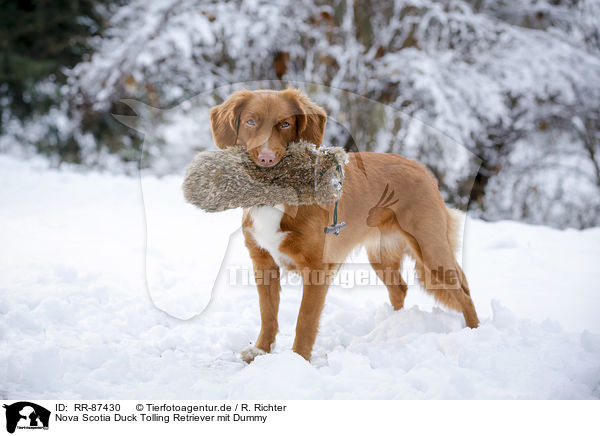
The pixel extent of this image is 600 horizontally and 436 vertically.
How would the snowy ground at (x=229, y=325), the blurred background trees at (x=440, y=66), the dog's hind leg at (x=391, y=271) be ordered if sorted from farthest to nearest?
the blurred background trees at (x=440, y=66)
the dog's hind leg at (x=391, y=271)
the snowy ground at (x=229, y=325)

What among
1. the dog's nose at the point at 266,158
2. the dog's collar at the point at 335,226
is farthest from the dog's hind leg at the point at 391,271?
the dog's nose at the point at 266,158

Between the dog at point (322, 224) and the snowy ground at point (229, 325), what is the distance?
0.52 ft

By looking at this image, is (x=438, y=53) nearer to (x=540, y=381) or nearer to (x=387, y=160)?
(x=387, y=160)

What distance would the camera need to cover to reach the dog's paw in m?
2.22

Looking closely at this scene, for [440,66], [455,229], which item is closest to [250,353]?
[455,229]

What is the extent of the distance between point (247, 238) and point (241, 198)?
325mm

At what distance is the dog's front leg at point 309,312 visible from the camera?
2.13 m

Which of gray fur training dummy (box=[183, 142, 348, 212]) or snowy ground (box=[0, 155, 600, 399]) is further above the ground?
gray fur training dummy (box=[183, 142, 348, 212])

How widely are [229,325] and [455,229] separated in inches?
55.2

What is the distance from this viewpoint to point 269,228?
6.84 ft

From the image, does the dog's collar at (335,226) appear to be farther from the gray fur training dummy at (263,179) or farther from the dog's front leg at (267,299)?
the dog's front leg at (267,299)
